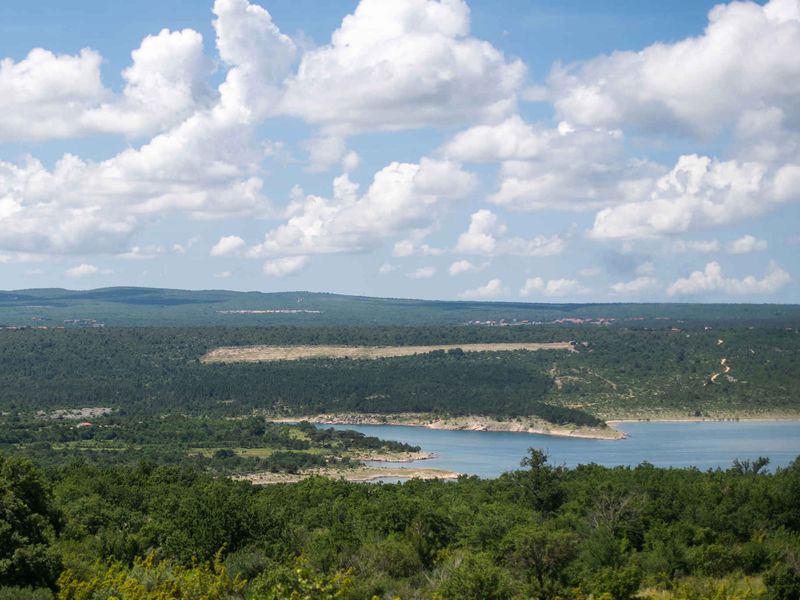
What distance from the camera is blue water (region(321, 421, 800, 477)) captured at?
326ft

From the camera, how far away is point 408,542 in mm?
36219

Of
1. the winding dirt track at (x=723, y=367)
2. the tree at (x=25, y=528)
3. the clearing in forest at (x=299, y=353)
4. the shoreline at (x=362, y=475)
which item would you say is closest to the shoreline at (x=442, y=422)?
the winding dirt track at (x=723, y=367)

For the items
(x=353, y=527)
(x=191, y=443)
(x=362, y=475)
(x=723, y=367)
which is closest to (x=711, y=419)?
(x=723, y=367)

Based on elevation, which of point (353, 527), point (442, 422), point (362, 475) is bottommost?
point (442, 422)

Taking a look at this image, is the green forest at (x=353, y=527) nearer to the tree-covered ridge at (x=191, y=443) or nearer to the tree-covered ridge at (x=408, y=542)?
the tree-covered ridge at (x=408, y=542)

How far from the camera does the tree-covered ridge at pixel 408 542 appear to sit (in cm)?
2862

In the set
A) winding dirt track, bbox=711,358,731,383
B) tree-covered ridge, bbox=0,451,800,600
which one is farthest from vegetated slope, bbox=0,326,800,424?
tree-covered ridge, bbox=0,451,800,600

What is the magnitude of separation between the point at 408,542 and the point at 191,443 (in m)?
79.3

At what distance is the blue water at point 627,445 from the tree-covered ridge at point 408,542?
44235mm

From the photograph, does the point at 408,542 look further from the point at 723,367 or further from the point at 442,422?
the point at 723,367

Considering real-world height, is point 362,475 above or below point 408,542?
below

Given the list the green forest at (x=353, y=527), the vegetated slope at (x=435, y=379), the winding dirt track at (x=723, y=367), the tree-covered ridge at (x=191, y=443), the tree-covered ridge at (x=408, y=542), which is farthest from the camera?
the winding dirt track at (x=723, y=367)

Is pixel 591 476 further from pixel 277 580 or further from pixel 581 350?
pixel 581 350

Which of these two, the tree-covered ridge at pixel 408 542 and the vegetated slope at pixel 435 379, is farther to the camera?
the vegetated slope at pixel 435 379
